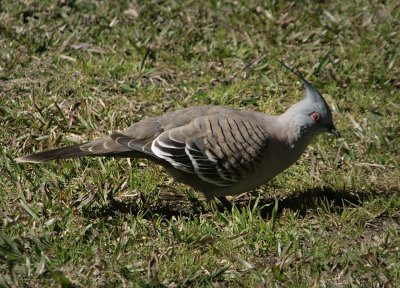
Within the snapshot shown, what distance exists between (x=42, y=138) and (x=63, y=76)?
1006 millimetres

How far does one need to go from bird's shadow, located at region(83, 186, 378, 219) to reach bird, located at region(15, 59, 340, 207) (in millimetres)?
246

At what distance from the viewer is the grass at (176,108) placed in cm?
390

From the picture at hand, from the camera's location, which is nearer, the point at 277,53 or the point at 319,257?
the point at 319,257

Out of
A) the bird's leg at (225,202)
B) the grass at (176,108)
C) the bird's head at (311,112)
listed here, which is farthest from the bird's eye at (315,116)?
the bird's leg at (225,202)

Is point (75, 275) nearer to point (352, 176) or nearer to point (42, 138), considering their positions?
point (42, 138)

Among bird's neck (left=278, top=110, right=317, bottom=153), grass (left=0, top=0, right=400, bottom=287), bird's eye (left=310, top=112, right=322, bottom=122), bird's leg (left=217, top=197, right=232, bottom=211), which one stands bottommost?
bird's leg (left=217, top=197, right=232, bottom=211)

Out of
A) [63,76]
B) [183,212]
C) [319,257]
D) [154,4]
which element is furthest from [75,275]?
[154,4]

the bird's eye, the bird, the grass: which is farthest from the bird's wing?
the bird's eye

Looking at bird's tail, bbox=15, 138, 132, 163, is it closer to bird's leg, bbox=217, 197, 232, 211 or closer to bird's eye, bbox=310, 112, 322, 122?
bird's leg, bbox=217, 197, 232, 211

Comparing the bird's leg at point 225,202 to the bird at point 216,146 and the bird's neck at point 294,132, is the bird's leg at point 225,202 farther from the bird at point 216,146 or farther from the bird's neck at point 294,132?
the bird's neck at point 294,132

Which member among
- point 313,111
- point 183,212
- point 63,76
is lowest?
point 183,212

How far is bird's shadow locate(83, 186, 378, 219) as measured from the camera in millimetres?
4520

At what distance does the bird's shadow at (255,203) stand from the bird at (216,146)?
0.25m

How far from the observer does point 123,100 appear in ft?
19.2
